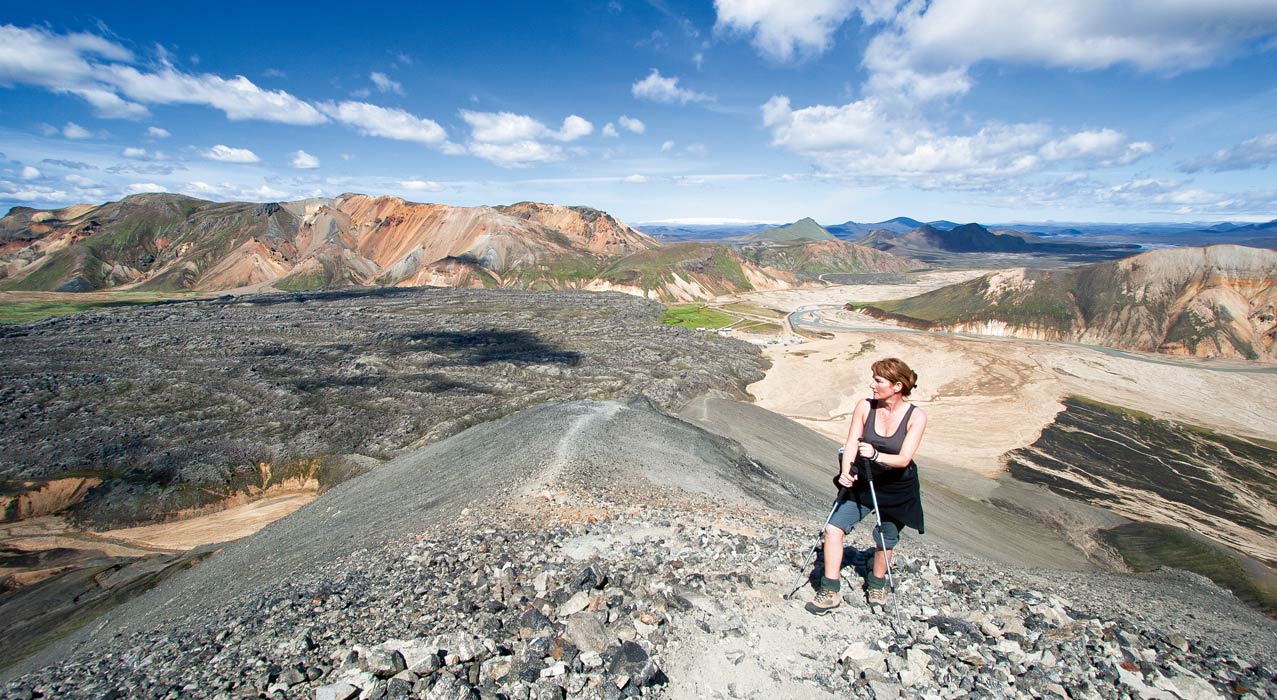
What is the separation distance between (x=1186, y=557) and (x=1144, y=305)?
78.7 m

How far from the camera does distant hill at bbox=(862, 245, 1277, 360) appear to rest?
71438 mm

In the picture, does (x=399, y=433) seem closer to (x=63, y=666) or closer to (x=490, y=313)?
(x=63, y=666)

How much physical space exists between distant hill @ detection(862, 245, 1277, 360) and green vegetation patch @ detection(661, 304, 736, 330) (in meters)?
32.1

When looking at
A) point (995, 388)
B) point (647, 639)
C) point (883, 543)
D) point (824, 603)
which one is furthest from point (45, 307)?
point (995, 388)

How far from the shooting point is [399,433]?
32688 millimetres

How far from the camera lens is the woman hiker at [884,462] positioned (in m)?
6.35

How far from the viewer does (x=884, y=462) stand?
21.1 feet

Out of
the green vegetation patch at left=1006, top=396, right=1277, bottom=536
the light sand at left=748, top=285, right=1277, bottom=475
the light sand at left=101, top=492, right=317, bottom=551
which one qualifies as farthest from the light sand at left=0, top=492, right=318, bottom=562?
the green vegetation patch at left=1006, top=396, right=1277, bottom=536

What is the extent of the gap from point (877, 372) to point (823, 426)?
131ft

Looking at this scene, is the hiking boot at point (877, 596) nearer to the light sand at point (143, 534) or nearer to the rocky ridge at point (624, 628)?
the rocky ridge at point (624, 628)

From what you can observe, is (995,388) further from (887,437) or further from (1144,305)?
(887,437)

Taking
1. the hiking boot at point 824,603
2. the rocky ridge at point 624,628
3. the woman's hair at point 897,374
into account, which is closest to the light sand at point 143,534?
the rocky ridge at point 624,628

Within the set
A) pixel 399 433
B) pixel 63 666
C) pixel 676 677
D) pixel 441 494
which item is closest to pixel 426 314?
pixel 399 433

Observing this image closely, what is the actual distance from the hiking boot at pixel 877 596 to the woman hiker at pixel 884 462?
0.63 m
